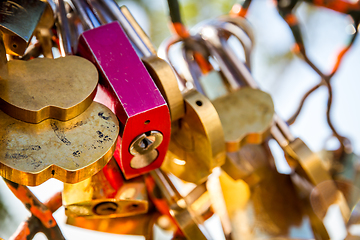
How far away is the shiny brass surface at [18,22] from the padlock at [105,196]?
13cm

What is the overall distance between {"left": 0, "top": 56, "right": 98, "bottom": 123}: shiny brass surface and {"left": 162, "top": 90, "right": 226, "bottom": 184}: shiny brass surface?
92 mm

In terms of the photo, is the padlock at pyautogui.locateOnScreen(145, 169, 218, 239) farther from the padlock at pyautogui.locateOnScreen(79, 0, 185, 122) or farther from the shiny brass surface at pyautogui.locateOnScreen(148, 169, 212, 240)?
the padlock at pyautogui.locateOnScreen(79, 0, 185, 122)

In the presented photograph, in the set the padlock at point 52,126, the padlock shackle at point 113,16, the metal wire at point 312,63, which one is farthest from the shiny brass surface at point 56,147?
the metal wire at point 312,63

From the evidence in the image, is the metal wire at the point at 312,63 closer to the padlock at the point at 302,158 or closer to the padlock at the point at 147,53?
the padlock at the point at 302,158

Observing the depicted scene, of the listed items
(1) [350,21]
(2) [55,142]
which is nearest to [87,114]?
(2) [55,142]

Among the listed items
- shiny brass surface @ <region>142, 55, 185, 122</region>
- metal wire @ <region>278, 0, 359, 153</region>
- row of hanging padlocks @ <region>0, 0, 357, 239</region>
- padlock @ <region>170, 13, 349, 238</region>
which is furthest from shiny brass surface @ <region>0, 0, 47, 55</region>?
metal wire @ <region>278, 0, 359, 153</region>

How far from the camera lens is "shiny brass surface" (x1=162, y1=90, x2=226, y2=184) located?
305mm

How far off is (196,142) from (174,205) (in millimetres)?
93

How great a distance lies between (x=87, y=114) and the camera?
0.27 m

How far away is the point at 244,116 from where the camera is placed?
0.36 meters

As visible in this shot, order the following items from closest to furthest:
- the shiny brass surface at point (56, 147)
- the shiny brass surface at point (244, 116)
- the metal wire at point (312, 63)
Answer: the shiny brass surface at point (56, 147)
the shiny brass surface at point (244, 116)
the metal wire at point (312, 63)

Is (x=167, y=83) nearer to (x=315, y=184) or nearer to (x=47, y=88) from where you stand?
(x=47, y=88)

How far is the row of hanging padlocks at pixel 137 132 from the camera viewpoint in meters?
0.25

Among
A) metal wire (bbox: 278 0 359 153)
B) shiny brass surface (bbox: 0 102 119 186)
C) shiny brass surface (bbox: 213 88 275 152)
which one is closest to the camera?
shiny brass surface (bbox: 0 102 119 186)
